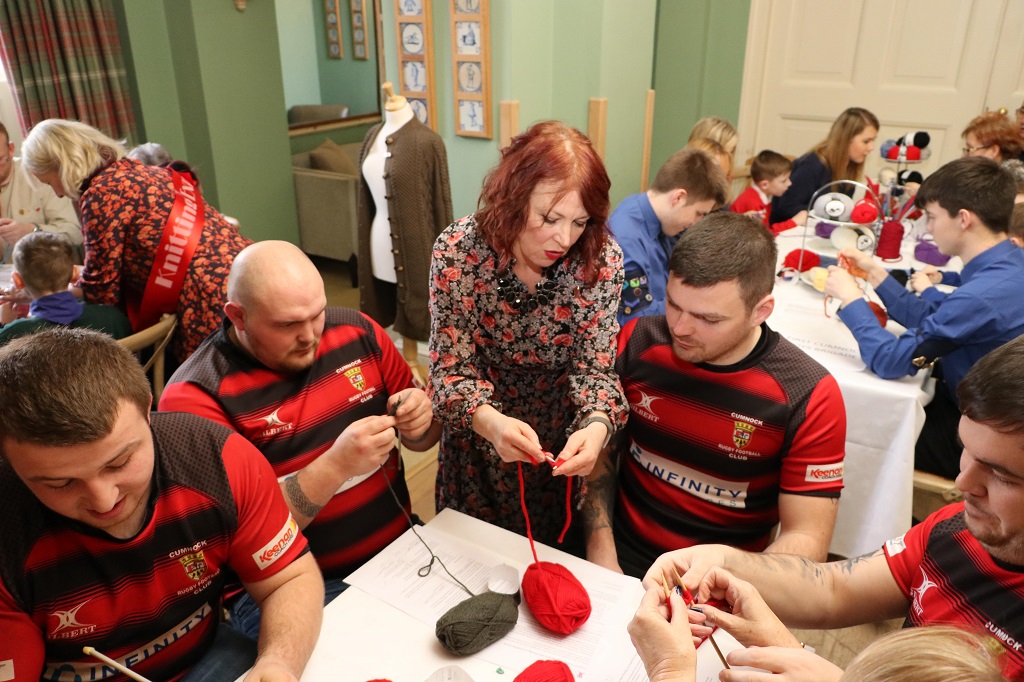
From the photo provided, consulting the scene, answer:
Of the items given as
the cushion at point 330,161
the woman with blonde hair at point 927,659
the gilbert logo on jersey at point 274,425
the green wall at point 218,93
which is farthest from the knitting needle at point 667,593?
the cushion at point 330,161

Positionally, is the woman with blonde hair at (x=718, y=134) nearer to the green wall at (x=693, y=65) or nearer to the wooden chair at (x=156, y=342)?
the green wall at (x=693, y=65)

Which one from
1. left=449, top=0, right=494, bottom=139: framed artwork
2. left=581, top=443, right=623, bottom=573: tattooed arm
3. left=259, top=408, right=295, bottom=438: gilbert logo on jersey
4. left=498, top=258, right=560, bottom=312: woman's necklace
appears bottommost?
left=581, top=443, right=623, bottom=573: tattooed arm

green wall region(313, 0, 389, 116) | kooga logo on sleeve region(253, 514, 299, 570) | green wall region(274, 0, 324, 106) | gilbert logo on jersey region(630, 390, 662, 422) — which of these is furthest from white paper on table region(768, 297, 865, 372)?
green wall region(274, 0, 324, 106)

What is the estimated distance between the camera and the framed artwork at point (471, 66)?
354 centimetres

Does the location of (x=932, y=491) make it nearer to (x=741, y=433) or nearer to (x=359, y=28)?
(x=741, y=433)

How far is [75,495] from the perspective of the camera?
Result: 1.08 metres

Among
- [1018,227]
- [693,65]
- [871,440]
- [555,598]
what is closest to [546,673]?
[555,598]

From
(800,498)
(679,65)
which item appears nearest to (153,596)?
(800,498)

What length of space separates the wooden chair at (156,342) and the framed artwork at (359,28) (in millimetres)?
5769

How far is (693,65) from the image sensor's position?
551 centimetres

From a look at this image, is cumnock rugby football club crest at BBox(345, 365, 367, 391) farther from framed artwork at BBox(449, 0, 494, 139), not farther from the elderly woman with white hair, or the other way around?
framed artwork at BBox(449, 0, 494, 139)

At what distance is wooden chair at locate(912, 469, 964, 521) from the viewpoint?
2330 millimetres

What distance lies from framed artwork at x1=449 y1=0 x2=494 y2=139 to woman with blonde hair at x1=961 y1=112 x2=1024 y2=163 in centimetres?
274

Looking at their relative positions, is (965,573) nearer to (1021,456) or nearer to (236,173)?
(1021,456)
